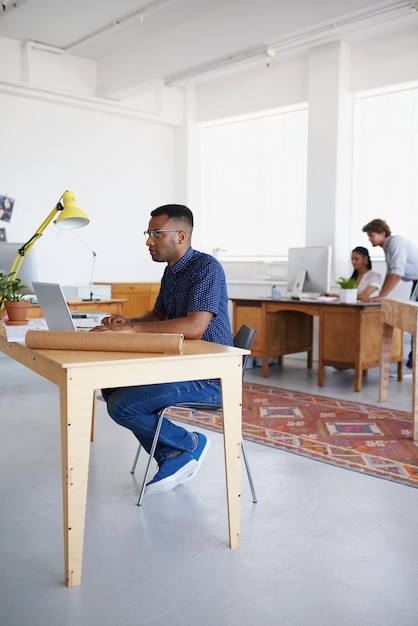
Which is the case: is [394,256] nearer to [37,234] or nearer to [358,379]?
[358,379]

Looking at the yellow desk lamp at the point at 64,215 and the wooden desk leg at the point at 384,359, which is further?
the wooden desk leg at the point at 384,359

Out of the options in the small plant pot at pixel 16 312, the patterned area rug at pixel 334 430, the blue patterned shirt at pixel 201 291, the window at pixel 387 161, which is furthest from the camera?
the window at pixel 387 161

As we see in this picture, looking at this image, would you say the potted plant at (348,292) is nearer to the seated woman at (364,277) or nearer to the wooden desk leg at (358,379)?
the seated woman at (364,277)

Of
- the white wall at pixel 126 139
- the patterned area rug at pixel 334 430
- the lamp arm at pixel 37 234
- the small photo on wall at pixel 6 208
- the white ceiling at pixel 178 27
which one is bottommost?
the patterned area rug at pixel 334 430

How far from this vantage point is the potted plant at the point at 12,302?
303 cm

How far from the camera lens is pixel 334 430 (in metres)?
4.00

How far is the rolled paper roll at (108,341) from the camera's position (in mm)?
2195

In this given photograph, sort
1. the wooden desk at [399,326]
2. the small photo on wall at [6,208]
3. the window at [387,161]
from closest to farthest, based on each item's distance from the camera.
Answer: the wooden desk at [399,326]
the window at [387,161]
the small photo on wall at [6,208]

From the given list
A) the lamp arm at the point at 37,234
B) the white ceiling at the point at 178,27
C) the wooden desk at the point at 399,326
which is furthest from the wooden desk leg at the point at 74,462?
the white ceiling at the point at 178,27

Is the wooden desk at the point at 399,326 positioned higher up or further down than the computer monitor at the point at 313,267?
further down

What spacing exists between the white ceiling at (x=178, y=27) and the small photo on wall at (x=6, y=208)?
1737 millimetres

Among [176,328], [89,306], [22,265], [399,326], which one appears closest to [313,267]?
[399,326]

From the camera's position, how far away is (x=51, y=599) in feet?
6.32

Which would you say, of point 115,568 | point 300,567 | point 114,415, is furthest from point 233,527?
point 114,415
